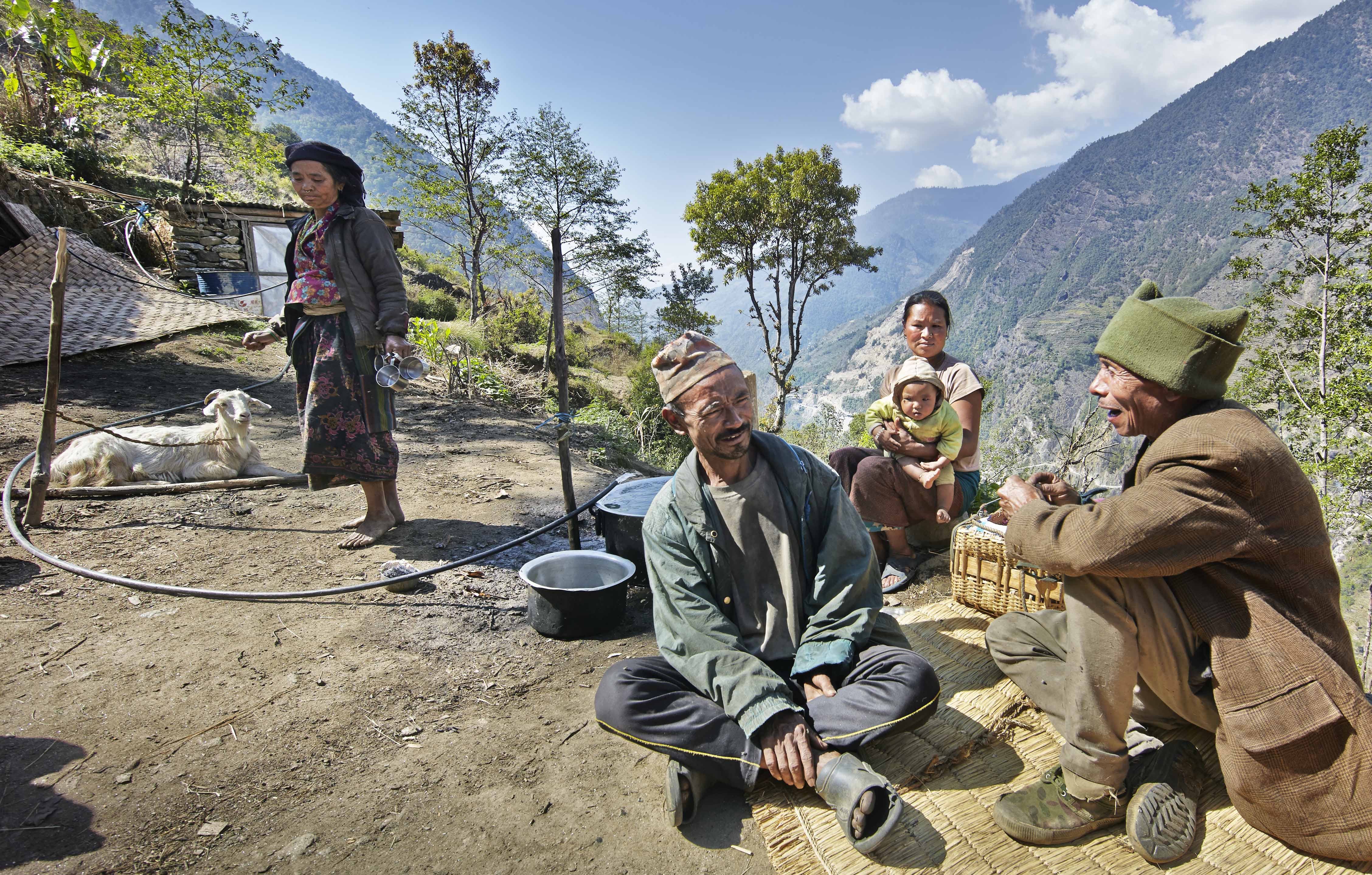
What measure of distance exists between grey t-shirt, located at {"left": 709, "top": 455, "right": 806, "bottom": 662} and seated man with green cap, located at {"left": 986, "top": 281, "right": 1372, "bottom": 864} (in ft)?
2.45

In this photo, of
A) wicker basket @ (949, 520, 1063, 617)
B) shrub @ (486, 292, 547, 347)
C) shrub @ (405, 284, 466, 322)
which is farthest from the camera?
shrub @ (405, 284, 466, 322)

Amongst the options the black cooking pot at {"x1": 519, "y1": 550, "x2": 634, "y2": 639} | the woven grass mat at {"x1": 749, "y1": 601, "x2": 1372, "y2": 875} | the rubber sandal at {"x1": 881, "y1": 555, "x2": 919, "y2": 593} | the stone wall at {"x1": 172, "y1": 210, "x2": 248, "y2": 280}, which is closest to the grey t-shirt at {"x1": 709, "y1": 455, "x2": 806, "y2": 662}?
the woven grass mat at {"x1": 749, "y1": 601, "x2": 1372, "y2": 875}

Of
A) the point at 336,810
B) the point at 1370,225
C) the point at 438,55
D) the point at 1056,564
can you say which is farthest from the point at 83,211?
the point at 1370,225

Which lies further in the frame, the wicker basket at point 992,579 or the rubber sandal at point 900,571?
the rubber sandal at point 900,571

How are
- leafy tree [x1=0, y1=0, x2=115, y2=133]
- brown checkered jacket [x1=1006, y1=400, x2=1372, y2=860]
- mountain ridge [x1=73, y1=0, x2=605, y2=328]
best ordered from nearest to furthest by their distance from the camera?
1. brown checkered jacket [x1=1006, y1=400, x2=1372, y2=860]
2. leafy tree [x1=0, y1=0, x2=115, y2=133]
3. mountain ridge [x1=73, y1=0, x2=605, y2=328]

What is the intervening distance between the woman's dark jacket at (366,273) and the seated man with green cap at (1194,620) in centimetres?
353

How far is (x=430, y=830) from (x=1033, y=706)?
222 cm

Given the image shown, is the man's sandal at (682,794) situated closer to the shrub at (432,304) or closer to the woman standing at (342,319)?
the woman standing at (342,319)

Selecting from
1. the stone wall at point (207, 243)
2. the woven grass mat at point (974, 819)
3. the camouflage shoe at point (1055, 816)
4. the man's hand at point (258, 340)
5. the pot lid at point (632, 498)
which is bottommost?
the woven grass mat at point (974, 819)

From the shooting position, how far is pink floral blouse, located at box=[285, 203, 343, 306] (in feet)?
12.4

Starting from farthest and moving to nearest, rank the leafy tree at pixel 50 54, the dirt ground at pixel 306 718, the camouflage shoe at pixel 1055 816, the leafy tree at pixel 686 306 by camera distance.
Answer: the leafy tree at pixel 686 306 → the leafy tree at pixel 50 54 → the dirt ground at pixel 306 718 → the camouflage shoe at pixel 1055 816

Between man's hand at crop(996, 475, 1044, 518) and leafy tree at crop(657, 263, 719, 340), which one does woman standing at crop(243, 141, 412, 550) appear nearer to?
man's hand at crop(996, 475, 1044, 518)

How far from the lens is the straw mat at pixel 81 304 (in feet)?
25.6

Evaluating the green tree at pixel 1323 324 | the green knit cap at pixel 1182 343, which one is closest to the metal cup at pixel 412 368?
the green knit cap at pixel 1182 343
